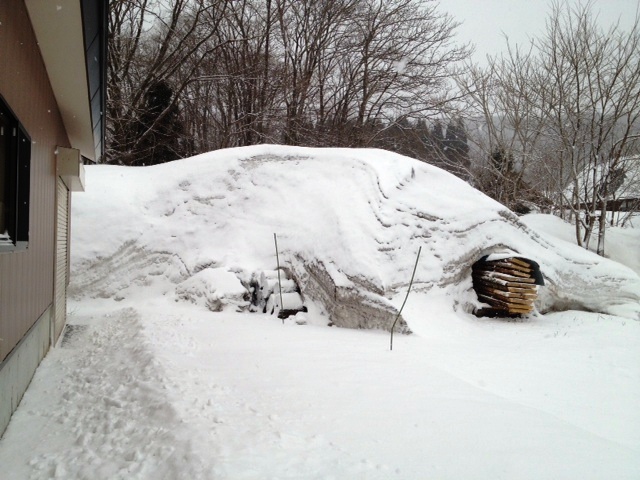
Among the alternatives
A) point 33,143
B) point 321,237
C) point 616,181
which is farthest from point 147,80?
point 616,181

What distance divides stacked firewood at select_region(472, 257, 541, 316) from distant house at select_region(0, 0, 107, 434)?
7358 millimetres

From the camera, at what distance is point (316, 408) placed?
3.33 metres

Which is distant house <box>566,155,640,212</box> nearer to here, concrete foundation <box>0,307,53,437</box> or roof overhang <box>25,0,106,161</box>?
roof overhang <box>25,0,106,161</box>

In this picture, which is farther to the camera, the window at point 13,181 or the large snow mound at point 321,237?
the large snow mound at point 321,237

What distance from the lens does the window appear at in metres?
3.15

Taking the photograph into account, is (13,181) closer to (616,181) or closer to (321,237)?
(321,237)

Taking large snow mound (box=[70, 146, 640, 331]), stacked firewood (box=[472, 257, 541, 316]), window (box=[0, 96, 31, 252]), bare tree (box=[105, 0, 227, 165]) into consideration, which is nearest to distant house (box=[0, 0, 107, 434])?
window (box=[0, 96, 31, 252])

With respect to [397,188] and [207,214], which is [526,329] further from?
[207,214]

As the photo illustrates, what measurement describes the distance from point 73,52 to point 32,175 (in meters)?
1.32

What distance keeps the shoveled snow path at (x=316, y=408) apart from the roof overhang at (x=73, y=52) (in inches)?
120

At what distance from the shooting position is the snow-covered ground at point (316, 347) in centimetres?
267

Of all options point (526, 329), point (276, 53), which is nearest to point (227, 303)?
point (526, 329)

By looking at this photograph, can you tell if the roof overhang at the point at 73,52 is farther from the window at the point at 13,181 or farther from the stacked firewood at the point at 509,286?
the stacked firewood at the point at 509,286

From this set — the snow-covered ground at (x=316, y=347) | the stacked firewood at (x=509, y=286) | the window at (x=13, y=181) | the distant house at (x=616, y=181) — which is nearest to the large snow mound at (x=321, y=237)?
the snow-covered ground at (x=316, y=347)
